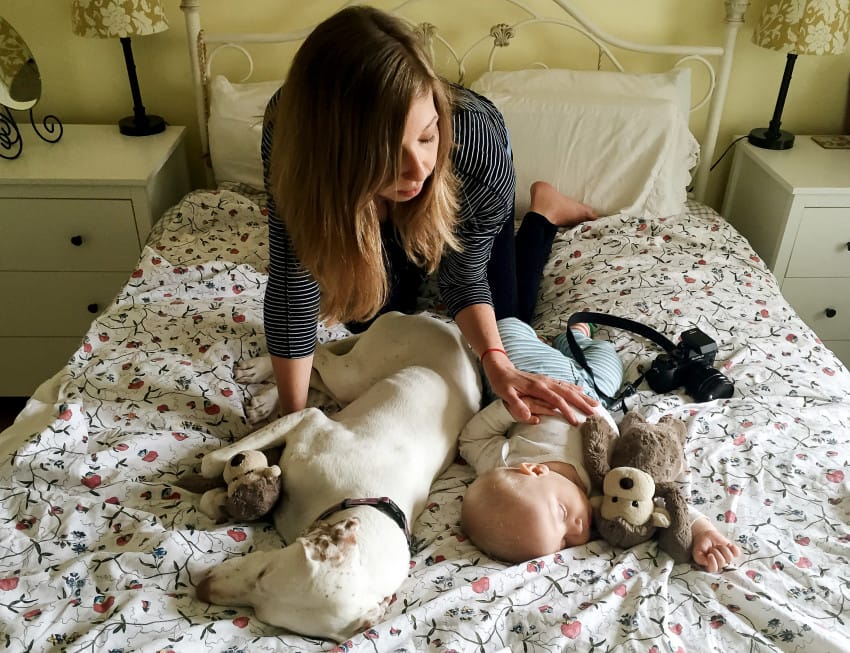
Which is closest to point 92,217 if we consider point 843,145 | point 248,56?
point 248,56

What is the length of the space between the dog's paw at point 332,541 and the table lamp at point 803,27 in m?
1.94

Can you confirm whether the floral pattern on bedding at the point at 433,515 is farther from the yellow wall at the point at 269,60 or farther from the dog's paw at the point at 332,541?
the yellow wall at the point at 269,60

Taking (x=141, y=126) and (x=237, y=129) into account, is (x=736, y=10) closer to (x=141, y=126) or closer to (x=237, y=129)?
(x=237, y=129)

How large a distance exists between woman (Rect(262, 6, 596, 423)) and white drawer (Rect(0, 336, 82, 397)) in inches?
50.8

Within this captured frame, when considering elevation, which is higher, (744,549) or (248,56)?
(248,56)

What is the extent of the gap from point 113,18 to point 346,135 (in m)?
1.46

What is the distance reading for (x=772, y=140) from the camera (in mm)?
2379

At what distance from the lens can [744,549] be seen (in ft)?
3.79

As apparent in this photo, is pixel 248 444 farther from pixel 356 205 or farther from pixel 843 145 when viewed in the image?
pixel 843 145

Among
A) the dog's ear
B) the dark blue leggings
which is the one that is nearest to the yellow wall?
the dark blue leggings

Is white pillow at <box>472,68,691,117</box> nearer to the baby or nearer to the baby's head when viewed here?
the baby

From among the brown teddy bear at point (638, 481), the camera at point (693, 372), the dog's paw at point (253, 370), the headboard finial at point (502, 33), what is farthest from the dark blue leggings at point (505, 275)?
the headboard finial at point (502, 33)

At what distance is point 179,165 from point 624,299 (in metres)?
1.51

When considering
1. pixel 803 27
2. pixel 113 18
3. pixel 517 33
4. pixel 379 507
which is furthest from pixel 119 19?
pixel 803 27
